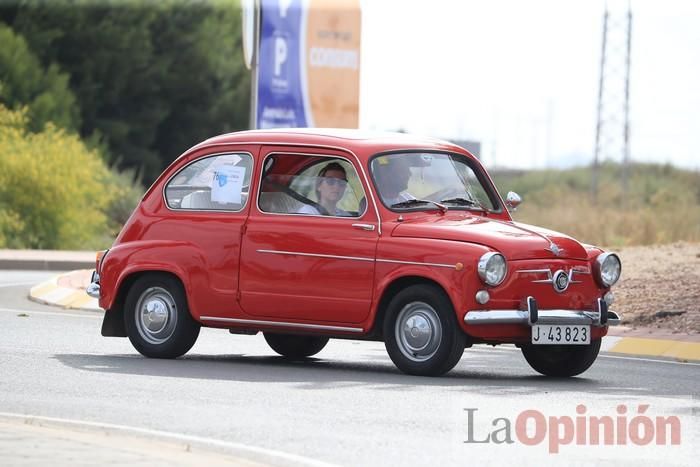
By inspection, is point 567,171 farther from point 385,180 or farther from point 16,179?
point 385,180

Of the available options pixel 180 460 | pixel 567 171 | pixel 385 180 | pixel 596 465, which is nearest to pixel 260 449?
pixel 180 460

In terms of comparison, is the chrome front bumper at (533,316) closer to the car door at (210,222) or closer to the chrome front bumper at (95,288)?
the car door at (210,222)

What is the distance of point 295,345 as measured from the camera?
46.0 feet

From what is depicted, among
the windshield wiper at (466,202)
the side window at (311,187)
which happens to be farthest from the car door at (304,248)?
the windshield wiper at (466,202)

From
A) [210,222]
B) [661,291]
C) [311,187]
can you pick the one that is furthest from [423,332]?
[661,291]

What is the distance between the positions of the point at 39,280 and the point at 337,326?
13.0 m

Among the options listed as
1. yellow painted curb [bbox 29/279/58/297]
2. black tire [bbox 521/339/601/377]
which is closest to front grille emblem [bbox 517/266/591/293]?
black tire [bbox 521/339/601/377]

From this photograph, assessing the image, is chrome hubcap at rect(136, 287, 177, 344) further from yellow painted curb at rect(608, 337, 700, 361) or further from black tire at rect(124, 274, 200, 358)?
yellow painted curb at rect(608, 337, 700, 361)

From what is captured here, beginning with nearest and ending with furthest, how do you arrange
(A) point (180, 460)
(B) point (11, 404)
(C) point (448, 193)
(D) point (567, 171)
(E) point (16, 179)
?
(A) point (180, 460)
(B) point (11, 404)
(C) point (448, 193)
(E) point (16, 179)
(D) point (567, 171)

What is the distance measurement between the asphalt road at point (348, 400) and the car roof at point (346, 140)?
5.72ft

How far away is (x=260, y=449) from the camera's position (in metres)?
8.32

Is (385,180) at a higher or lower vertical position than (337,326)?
higher

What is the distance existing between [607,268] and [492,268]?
46.5 inches

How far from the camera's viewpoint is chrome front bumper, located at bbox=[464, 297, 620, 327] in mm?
11648
